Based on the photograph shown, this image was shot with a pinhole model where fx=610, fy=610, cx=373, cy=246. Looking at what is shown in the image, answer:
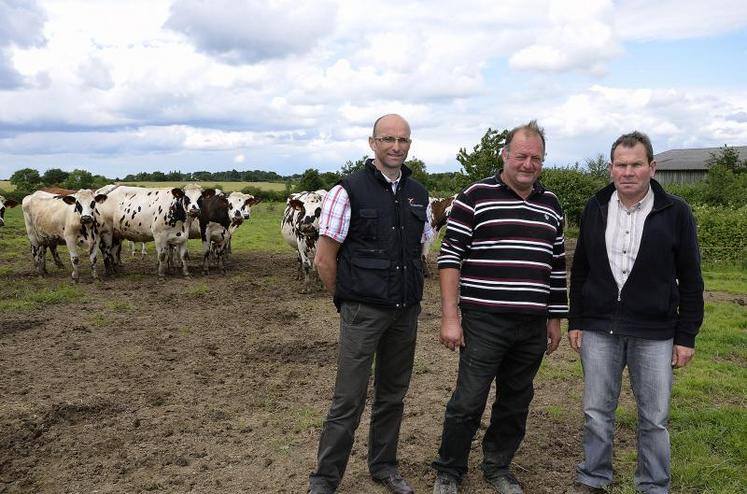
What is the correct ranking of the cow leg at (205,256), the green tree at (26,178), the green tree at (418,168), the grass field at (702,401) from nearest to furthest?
the grass field at (702,401) → the cow leg at (205,256) → the green tree at (418,168) → the green tree at (26,178)

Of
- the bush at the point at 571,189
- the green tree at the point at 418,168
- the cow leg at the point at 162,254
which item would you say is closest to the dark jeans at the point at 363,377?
the cow leg at the point at 162,254

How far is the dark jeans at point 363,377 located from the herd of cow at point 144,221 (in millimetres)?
7799

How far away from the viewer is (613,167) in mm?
3689

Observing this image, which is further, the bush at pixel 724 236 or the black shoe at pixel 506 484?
the bush at pixel 724 236

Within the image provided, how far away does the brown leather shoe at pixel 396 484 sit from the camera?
4.02 m

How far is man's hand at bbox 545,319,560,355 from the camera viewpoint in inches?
159

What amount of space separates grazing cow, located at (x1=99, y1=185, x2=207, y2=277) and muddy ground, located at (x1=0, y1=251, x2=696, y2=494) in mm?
3391

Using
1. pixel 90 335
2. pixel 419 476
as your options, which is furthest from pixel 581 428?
pixel 90 335

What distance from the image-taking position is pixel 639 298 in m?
3.65

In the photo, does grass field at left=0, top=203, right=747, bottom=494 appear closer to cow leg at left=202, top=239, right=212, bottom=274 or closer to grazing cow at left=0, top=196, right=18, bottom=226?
cow leg at left=202, top=239, right=212, bottom=274

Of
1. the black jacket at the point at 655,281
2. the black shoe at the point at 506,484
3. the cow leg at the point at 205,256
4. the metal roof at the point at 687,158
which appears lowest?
the black shoe at the point at 506,484

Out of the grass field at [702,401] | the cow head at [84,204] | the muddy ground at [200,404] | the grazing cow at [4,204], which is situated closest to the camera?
the grass field at [702,401]

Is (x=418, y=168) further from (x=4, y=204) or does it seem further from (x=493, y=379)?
(x=493, y=379)

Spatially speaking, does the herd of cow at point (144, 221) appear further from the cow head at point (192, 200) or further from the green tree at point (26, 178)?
the green tree at point (26, 178)
